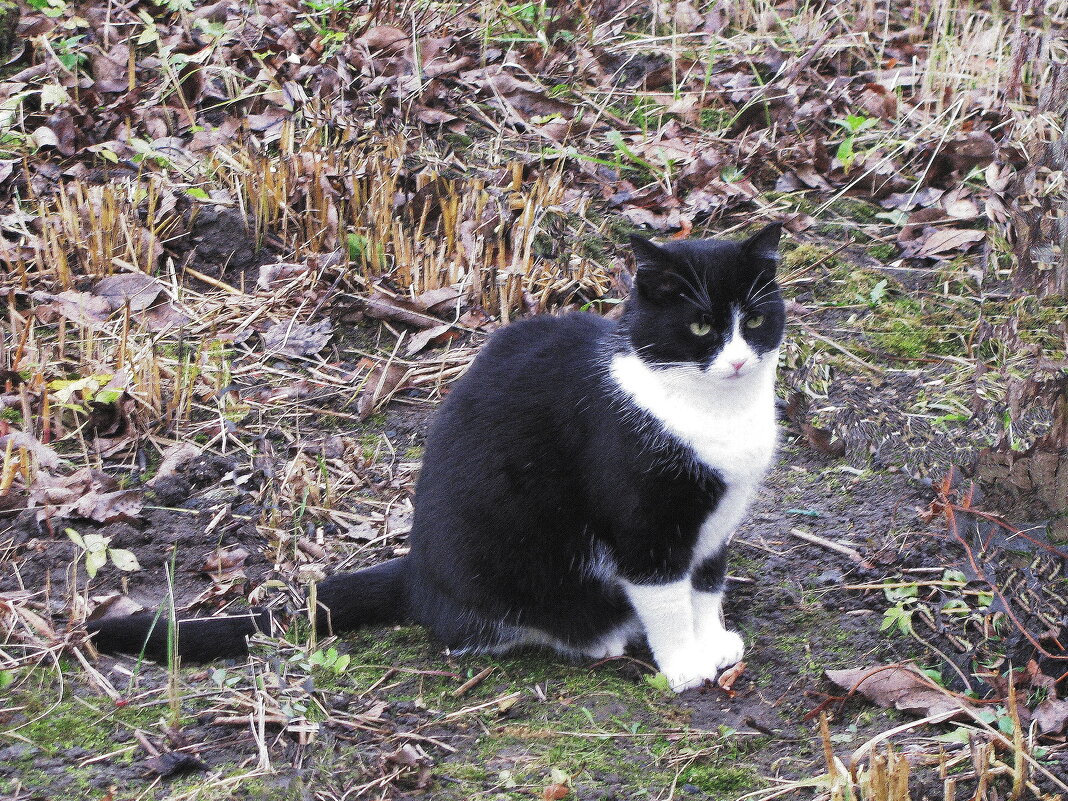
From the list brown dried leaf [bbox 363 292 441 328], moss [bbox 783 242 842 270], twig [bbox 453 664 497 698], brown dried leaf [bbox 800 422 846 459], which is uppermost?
moss [bbox 783 242 842 270]

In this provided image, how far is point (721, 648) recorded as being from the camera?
2.65 meters

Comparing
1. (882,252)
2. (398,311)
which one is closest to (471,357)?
(398,311)

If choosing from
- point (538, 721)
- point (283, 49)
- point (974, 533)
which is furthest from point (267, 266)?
point (974, 533)

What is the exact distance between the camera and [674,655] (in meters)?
2.62

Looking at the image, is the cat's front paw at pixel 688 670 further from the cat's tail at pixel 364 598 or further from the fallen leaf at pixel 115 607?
the fallen leaf at pixel 115 607

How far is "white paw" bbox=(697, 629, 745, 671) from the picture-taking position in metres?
2.63

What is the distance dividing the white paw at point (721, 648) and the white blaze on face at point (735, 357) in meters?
0.70

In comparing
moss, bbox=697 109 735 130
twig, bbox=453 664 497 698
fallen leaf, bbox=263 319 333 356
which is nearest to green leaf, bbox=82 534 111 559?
twig, bbox=453 664 497 698

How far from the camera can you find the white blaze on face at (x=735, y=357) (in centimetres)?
242

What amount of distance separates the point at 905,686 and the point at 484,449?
3.82ft

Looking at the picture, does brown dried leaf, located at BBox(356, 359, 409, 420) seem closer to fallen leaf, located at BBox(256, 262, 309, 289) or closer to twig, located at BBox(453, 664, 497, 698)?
fallen leaf, located at BBox(256, 262, 309, 289)

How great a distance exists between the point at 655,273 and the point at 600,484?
1.75ft

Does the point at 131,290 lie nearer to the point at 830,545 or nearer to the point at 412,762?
the point at 412,762

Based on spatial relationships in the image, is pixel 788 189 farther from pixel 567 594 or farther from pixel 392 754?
pixel 392 754
